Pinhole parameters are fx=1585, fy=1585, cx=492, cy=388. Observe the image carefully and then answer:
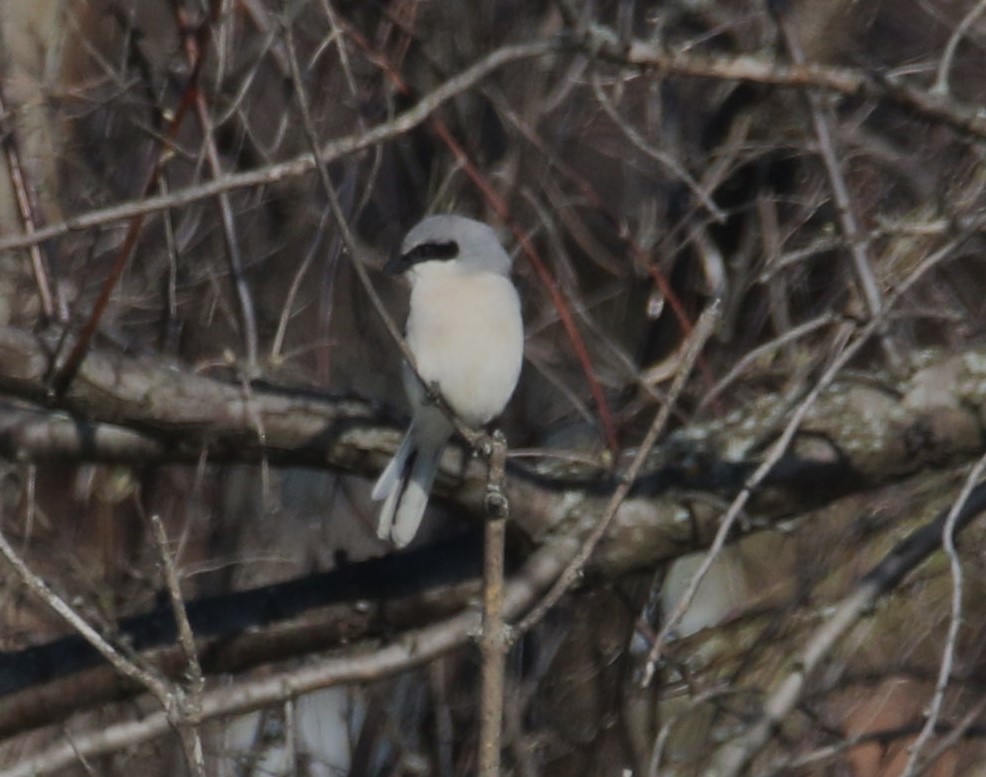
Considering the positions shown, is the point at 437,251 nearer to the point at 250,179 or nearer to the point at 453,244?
the point at 453,244

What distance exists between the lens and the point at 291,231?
452 cm

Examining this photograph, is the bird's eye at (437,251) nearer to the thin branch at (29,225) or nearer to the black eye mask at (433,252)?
the black eye mask at (433,252)

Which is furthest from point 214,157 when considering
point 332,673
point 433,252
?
point 332,673

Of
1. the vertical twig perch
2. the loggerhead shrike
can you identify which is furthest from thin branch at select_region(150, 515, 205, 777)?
the loggerhead shrike

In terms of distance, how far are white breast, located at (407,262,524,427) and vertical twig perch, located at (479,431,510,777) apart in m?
1.66

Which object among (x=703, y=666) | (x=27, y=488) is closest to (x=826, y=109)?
(x=703, y=666)

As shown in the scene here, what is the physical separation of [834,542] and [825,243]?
117 centimetres

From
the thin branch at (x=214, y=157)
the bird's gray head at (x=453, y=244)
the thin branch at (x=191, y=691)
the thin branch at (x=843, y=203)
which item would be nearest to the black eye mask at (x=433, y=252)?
the bird's gray head at (x=453, y=244)

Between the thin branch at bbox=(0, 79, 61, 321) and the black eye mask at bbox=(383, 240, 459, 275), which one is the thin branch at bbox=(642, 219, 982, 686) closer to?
the black eye mask at bbox=(383, 240, 459, 275)

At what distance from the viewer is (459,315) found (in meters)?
3.84

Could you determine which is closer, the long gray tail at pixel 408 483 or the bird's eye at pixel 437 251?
the long gray tail at pixel 408 483

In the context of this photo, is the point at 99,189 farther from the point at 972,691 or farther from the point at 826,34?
the point at 972,691

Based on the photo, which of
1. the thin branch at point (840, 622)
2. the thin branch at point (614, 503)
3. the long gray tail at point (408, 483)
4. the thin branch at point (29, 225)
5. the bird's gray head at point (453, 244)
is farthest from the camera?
the bird's gray head at point (453, 244)

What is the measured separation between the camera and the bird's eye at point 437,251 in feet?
12.5
